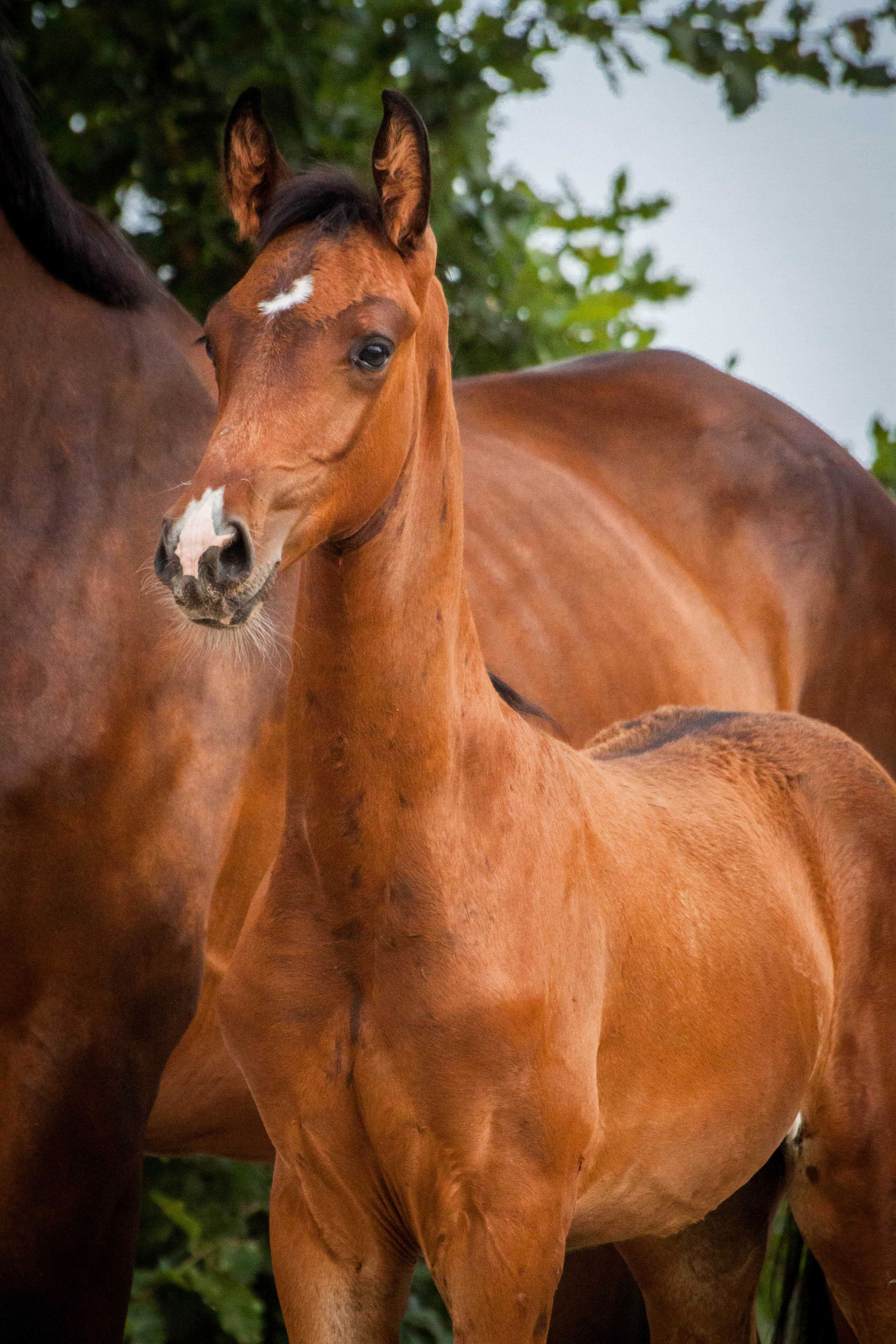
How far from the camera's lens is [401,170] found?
1.61 metres

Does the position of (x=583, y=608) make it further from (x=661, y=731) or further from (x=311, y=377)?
(x=311, y=377)

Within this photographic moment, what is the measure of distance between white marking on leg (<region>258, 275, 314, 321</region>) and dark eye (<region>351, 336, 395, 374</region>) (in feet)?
0.24

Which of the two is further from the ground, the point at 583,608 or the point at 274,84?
the point at 274,84

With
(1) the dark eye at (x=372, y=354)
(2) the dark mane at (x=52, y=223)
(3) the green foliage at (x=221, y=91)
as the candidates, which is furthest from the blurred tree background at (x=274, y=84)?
(1) the dark eye at (x=372, y=354)

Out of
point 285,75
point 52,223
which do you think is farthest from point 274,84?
point 52,223

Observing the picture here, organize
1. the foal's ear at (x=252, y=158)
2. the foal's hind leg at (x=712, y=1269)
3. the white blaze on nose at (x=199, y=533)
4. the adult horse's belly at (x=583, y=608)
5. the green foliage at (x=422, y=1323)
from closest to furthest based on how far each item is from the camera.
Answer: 1. the white blaze on nose at (x=199, y=533)
2. the foal's ear at (x=252, y=158)
3. the foal's hind leg at (x=712, y=1269)
4. the adult horse's belly at (x=583, y=608)
5. the green foliage at (x=422, y=1323)

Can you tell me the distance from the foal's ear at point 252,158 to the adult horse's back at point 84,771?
64 centimetres

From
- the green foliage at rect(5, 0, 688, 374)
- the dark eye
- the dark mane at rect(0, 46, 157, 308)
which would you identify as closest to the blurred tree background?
the green foliage at rect(5, 0, 688, 374)

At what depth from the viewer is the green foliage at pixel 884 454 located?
14.8ft

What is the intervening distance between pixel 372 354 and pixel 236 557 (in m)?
0.29

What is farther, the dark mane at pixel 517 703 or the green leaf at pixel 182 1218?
the green leaf at pixel 182 1218

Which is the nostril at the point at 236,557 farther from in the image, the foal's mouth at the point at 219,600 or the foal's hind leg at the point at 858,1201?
the foal's hind leg at the point at 858,1201

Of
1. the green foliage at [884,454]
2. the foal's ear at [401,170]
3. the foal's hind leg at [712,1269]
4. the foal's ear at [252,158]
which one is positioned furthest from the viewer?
the green foliage at [884,454]

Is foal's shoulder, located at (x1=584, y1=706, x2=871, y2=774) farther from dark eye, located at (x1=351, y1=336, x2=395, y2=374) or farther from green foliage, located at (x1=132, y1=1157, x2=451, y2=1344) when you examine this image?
green foliage, located at (x1=132, y1=1157, x2=451, y2=1344)
